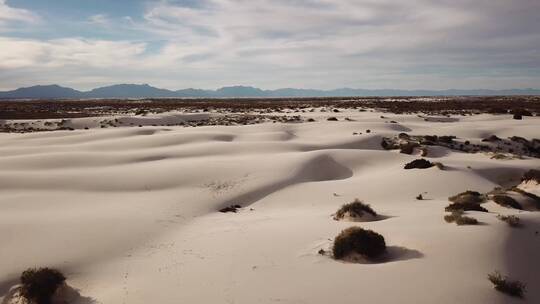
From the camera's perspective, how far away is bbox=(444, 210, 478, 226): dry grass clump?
1109 centimetres

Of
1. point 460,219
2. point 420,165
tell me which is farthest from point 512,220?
point 420,165

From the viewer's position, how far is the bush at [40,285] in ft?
28.7

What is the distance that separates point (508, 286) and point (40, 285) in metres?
9.61

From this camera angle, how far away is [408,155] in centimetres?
2731

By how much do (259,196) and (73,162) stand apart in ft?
40.3

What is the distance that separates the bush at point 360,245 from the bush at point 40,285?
6432mm

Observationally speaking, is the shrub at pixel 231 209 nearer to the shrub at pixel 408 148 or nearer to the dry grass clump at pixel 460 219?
the dry grass clump at pixel 460 219

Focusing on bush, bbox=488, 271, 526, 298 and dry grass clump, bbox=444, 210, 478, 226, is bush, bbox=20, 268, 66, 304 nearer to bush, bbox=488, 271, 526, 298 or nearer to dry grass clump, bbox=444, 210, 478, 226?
bush, bbox=488, 271, 526, 298

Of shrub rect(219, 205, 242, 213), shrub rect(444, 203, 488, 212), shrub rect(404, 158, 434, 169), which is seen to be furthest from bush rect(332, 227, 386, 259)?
shrub rect(404, 158, 434, 169)

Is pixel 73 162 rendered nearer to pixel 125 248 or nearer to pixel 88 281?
pixel 125 248

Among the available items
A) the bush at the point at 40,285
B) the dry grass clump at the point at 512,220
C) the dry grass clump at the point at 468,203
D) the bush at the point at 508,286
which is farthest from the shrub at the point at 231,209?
the bush at the point at 508,286

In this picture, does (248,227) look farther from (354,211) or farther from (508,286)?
(508,286)

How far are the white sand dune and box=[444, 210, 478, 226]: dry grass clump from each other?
0.35 metres

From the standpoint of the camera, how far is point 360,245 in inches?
396
